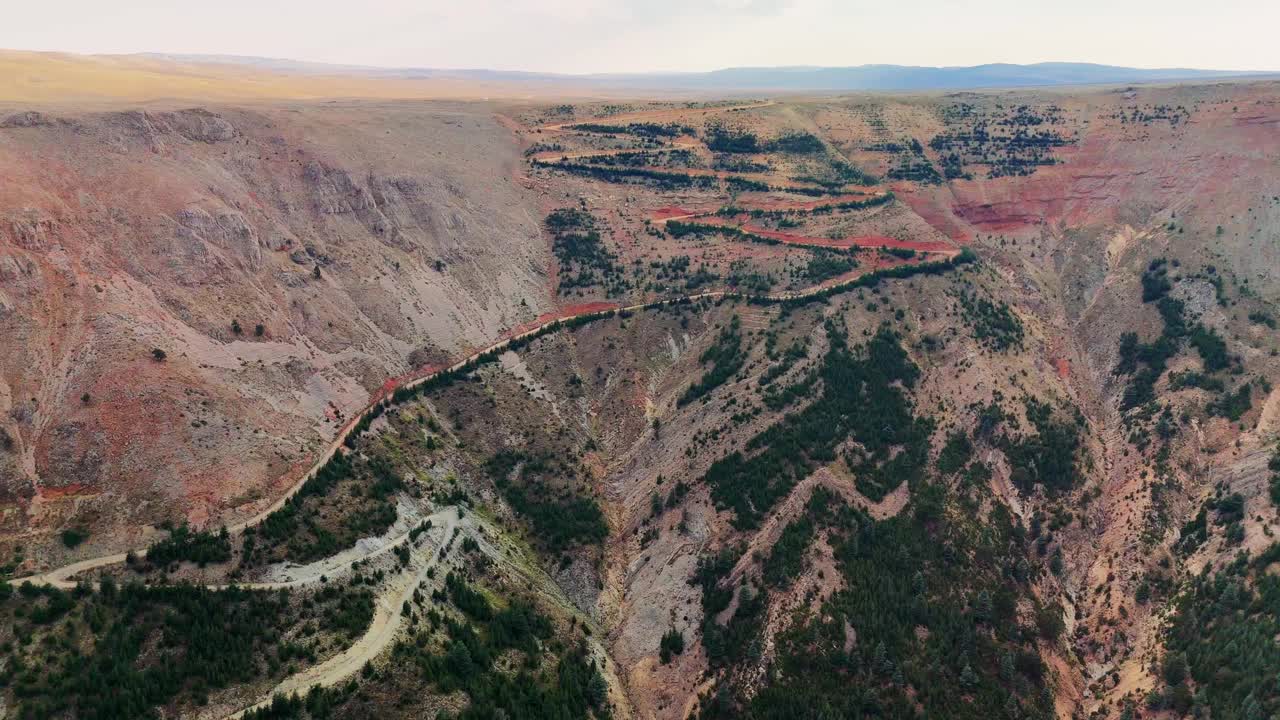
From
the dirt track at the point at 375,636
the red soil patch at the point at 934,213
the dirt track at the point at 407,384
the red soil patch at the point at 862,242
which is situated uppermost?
the red soil patch at the point at 934,213

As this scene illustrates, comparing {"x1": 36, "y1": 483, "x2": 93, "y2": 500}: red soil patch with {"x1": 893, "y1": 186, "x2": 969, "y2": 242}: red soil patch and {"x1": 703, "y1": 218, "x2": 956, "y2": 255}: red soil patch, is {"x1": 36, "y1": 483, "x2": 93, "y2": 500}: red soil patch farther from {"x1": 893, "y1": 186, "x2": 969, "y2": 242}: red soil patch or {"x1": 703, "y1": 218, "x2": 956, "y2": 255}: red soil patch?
{"x1": 893, "y1": 186, "x2": 969, "y2": 242}: red soil patch

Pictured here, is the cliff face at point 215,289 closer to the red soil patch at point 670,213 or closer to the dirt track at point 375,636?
the dirt track at point 375,636

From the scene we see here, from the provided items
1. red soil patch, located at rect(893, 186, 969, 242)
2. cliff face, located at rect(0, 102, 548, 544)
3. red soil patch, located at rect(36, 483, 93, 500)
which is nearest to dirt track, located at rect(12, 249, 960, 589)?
cliff face, located at rect(0, 102, 548, 544)

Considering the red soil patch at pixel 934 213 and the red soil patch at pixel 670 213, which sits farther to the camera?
the red soil patch at pixel 670 213

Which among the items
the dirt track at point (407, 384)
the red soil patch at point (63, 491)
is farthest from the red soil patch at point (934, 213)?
the red soil patch at point (63, 491)

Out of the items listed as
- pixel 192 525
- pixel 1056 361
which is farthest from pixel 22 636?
pixel 1056 361

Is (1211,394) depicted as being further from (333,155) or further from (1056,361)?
(333,155)

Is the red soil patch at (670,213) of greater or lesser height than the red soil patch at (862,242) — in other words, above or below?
above

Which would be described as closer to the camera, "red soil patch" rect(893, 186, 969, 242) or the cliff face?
the cliff face
